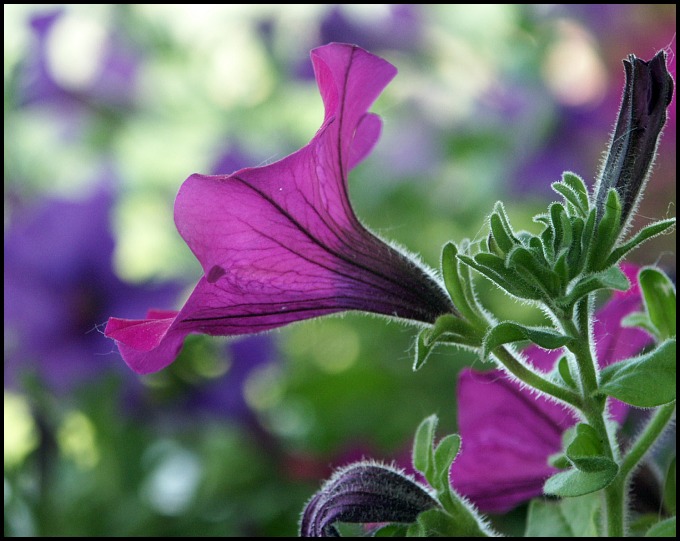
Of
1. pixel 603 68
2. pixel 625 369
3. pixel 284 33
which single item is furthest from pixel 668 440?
pixel 284 33

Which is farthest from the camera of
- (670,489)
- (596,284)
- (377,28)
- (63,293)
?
(377,28)

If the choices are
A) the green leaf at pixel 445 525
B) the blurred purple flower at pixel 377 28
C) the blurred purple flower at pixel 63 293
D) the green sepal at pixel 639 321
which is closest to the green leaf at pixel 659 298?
the green sepal at pixel 639 321

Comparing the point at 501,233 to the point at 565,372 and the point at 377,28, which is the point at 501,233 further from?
the point at 377,28

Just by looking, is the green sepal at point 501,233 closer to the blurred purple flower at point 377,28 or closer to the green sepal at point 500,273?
the green sepal at point 500,273

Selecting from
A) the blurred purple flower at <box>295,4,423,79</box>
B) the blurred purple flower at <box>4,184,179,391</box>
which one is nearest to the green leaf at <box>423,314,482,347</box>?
the blurred purple flower at <box>4,184,179,391</box>

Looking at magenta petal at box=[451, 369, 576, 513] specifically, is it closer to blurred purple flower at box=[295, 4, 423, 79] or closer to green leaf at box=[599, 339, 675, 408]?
green leaf at box=[599, 339, 675, 408]

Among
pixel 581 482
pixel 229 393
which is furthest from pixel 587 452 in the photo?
pixel 229 393
